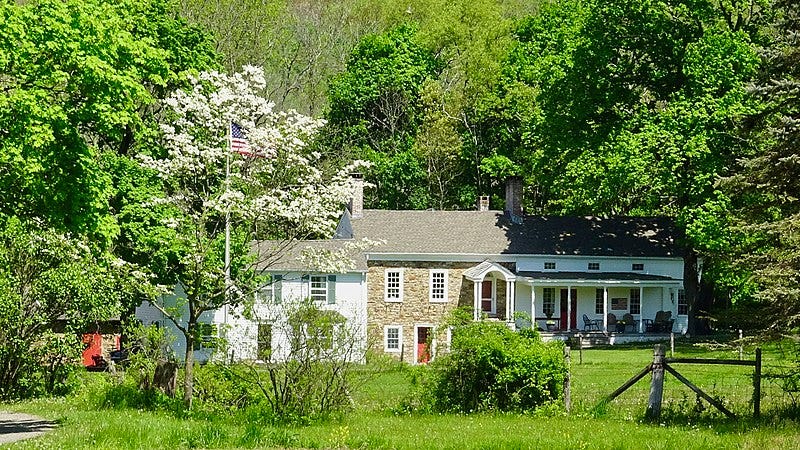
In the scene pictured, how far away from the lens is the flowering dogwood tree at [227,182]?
2194 cm

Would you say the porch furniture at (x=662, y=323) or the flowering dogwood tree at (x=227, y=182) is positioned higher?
the flowering dogwood tree at (x=227, y=182)

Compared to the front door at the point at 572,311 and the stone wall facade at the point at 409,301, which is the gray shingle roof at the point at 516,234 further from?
the front door at the point at 572,311

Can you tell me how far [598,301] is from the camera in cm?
5188

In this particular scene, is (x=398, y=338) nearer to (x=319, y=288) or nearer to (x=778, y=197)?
(x=319, y=288)

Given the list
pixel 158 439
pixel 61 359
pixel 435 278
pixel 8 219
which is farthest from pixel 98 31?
pixel 435 278

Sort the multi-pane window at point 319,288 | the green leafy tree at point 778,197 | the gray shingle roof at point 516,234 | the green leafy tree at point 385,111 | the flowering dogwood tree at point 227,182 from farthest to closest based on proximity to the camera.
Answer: the green leafy tree at point 385,111 < the gray shingle roof at point 516,234 < the multi-pane window at point 319,288 < the flowering dogwood tree at point 227,182 < the green leafy tree at point 778,197

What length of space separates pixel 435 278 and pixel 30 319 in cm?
2506

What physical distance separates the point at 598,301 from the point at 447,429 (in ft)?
112

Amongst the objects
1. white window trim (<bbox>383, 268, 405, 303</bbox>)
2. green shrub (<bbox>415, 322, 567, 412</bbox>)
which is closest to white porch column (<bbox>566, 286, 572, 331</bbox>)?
white window trim (<bbox>383, 268, 405, 303</bbox>)

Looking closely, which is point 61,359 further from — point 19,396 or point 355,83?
point 355,83

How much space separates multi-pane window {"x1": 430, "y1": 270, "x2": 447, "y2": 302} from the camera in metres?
49.7

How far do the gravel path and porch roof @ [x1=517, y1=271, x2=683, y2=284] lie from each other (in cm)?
2964

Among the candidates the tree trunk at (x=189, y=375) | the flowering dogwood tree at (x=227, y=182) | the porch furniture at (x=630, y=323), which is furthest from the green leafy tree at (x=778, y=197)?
the porch furniture at (x=630, y=323)

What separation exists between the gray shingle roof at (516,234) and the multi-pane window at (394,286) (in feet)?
3.69
